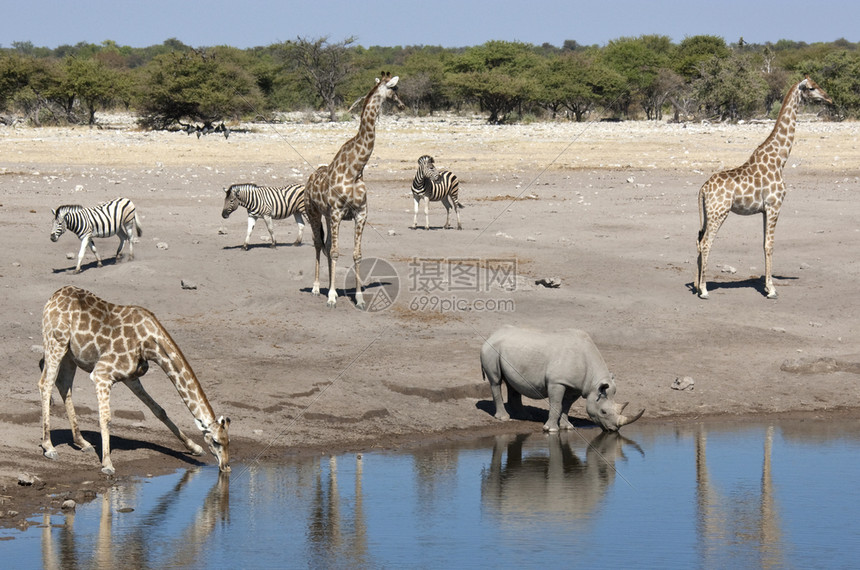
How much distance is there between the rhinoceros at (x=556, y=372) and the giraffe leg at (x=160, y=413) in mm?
3227

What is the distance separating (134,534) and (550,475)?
3.84 metres

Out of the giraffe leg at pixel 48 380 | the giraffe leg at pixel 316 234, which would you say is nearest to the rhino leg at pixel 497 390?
the giraffe leg at pixel 48 380

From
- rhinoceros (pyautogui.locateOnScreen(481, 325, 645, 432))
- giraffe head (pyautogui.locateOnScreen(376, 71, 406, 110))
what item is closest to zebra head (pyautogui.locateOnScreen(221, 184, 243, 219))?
giraffe head (pyautogui.locateOnScreen(376, 71, 406, 110))

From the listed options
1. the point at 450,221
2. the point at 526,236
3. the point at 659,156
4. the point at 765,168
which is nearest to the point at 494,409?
the point at 765,168

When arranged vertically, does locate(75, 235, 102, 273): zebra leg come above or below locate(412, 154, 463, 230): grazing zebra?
below

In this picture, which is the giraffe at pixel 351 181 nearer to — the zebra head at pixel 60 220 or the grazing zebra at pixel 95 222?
the grazing zebra at pixel 95 222

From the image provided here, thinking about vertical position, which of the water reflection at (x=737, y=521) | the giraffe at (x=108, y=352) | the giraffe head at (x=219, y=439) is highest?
the giraffe at (x=108, y=352)

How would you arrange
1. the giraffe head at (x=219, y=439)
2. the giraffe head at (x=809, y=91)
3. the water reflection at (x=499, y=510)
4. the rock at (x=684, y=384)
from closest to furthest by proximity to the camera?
the water reflection at (x=499, y=510) → the giraffe head at (x=219, y=439) → the rock at (x=684, y=384) → the giraffe head at (x=809, y=91)

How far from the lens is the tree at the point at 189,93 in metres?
51.7

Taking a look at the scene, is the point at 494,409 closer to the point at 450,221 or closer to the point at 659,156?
the point at 450,221

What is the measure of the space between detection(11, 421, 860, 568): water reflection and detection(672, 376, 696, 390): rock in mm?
1622

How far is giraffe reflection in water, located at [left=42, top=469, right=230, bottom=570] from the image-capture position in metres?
7.95

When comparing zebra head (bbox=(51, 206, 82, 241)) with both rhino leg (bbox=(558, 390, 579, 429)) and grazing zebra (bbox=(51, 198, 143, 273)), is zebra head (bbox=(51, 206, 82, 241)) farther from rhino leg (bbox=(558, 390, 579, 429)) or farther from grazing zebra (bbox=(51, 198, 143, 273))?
rhino leg (bbox=(558, 390, 579, 429))

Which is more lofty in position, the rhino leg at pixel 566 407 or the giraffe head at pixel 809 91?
the giraffe head at pixel 809 91
